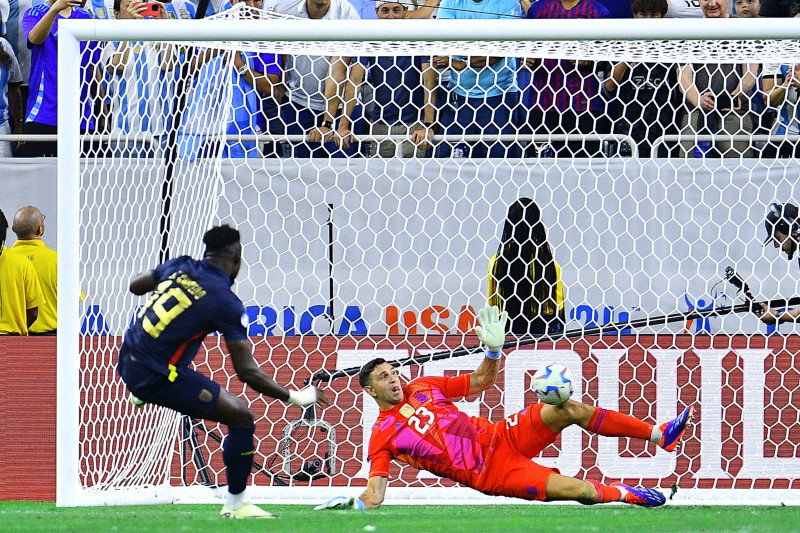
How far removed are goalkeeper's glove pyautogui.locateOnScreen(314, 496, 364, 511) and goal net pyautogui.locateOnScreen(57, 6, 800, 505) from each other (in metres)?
0.63

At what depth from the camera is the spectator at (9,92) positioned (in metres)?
8.94

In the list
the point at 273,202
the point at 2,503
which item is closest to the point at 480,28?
the point at 273,202

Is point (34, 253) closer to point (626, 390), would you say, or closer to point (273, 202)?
point (273, 202)

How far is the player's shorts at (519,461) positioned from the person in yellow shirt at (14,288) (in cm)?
354

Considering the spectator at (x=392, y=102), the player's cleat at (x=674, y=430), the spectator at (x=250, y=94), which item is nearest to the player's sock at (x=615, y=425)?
the player's cleat at (x=674, y=430)

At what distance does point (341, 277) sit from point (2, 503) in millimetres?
2671

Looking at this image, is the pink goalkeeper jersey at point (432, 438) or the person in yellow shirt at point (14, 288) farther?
the person in yellow shirt at point (14, 288)

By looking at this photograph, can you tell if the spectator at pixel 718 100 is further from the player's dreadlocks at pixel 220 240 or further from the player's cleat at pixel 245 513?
the player's cleat at pixel 245 513

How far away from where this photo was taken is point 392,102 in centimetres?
809

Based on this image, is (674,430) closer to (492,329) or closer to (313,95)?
(492,329)

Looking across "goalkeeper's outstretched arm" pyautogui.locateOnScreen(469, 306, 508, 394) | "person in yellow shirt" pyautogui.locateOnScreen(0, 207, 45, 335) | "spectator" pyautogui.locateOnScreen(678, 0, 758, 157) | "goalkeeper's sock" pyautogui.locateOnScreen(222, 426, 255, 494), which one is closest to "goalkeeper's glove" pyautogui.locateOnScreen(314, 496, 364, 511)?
"goalkeeper's sock" pyautogui.locateOnScreen(222, 426, 255, 494)

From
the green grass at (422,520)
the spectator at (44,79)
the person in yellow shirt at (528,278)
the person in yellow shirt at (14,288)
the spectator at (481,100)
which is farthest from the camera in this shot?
the spectator at (44,79)

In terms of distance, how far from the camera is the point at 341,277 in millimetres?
7777

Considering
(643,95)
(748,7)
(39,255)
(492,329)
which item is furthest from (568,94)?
(39,255)
